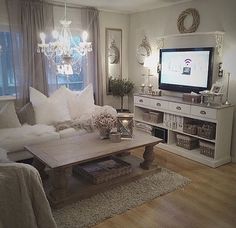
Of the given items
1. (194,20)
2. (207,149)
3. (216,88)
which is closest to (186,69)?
(216,88)

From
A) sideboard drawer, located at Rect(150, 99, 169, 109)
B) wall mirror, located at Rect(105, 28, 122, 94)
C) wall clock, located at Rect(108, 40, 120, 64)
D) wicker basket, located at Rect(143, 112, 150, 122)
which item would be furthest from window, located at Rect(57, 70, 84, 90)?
sideboard drawer, located at Rect(150, 99, 169, 109)

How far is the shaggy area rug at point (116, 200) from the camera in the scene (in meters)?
2.45

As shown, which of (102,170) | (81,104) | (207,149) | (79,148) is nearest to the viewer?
(79,148)

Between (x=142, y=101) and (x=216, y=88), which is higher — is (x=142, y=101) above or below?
below

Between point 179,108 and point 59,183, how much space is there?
2290mm

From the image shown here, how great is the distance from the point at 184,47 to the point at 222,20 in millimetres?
755

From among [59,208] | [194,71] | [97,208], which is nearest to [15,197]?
[59,208]

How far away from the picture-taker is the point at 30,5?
4.13 meters

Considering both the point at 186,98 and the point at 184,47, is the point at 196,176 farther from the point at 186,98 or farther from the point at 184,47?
the point at 184,47

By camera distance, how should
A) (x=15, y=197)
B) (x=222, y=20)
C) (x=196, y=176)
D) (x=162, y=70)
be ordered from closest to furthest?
(x=15, y=197), (x=196, y=176), (x=222, y=20), (x=162, y=70)

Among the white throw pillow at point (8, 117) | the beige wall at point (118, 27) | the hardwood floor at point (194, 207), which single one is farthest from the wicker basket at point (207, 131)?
the white throw pillow at point (8, 117)

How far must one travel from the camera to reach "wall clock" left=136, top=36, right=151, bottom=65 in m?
5.11

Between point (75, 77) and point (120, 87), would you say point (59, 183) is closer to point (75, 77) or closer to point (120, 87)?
point (75, 77)

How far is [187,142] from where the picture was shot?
4.10 meters
